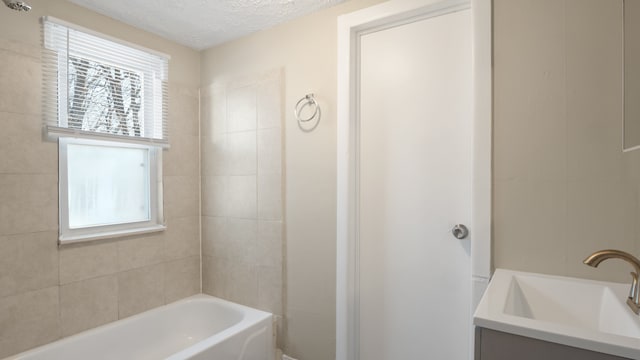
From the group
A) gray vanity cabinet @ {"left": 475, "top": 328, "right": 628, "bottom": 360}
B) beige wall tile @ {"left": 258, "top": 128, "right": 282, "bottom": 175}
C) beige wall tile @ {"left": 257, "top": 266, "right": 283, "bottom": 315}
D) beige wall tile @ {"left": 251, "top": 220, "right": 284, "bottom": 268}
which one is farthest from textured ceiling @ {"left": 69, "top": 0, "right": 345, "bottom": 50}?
gray vanity cabinet @ {"left": 475, "top": 328, "right": 628, "bottom": 360}

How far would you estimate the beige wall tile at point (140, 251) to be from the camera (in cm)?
218

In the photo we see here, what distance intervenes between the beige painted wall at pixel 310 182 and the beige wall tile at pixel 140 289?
0.96 metres

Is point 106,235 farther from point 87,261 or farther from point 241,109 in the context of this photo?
point 241,109

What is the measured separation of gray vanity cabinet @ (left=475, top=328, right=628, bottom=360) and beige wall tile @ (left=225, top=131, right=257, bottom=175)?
5.77 feet

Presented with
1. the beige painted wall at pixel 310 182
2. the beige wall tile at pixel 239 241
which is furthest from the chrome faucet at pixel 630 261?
the beige wall tile at pixel 239 241

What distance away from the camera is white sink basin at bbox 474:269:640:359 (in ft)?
2.71

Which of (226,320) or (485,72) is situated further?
(226,320)

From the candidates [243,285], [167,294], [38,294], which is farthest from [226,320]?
[38,294]

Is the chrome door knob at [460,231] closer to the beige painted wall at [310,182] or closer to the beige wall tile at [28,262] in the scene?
the beige painted wall at [310,182]

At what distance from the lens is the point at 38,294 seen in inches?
71.1

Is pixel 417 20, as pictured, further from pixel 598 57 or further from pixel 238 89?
pixel 238 89

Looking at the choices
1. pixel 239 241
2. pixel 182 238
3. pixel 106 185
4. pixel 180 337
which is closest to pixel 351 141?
pixel 239 241

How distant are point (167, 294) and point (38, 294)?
2.58 feet

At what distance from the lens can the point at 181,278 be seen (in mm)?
2535
